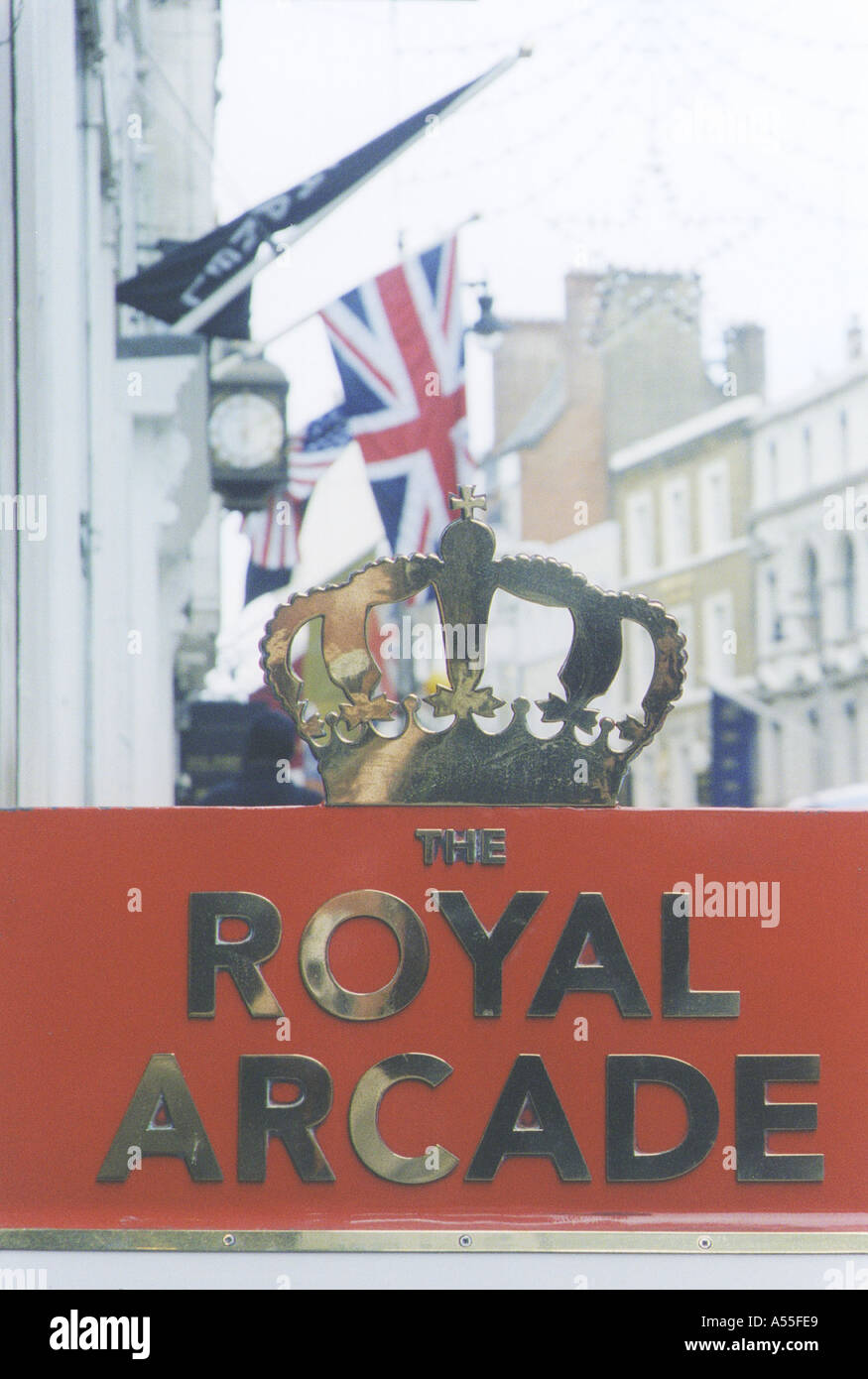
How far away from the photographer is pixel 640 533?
38469 mm

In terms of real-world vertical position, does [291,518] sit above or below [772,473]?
below

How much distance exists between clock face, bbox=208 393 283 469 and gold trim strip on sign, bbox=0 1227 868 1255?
6890mm

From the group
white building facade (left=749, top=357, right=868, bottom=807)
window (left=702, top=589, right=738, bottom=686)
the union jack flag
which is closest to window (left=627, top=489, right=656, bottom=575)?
window (left=702, top=589, right=738, bottom=686)

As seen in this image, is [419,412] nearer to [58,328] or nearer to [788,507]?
[58,328]

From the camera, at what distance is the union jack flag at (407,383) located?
24.6 ft

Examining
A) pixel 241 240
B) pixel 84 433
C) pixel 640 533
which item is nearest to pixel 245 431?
pixel 241 240

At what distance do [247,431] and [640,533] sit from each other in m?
30.6

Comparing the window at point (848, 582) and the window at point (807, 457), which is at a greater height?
the window at point (807, 457)

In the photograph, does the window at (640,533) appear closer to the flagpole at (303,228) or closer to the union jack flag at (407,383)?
the union jack flag at (407,383)

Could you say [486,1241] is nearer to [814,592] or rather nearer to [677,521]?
[814,592]

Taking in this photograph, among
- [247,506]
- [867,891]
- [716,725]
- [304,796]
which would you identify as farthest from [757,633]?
[867,891]

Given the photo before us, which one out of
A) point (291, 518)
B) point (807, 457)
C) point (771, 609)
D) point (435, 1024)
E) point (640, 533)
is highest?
point (807, 457)

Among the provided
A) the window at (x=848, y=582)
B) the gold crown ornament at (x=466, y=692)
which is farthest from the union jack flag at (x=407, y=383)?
the window at (x=848, y=582)

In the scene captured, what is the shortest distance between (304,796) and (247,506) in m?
3.31
